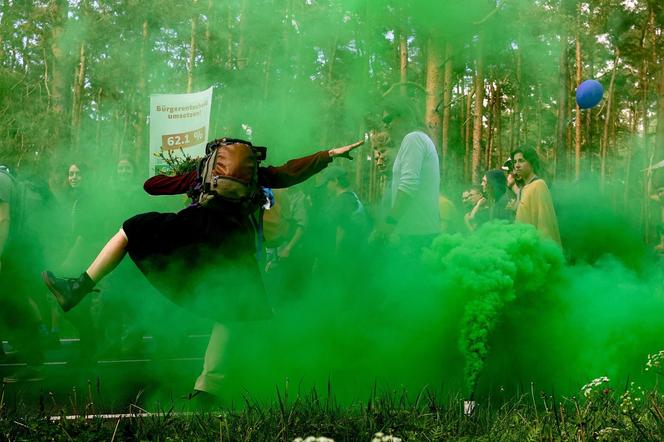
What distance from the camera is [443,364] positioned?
4410mm

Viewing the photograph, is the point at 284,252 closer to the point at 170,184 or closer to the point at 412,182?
the point at 412,182

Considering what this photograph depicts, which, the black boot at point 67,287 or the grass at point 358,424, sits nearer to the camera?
the grass at point 358,424

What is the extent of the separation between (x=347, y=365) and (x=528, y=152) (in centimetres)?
228

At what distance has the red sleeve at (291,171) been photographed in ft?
15.0

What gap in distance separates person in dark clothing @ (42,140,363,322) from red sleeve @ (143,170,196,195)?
0.17ft

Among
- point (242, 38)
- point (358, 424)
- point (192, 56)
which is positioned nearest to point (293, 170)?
point (358, 424)

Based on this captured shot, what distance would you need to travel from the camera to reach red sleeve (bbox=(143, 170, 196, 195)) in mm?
4492

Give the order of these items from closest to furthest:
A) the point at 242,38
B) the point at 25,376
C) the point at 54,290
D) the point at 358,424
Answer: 1. the point at 358,424
2. the point at 54,290
3. the point at 25,376
4. the point at 242,38

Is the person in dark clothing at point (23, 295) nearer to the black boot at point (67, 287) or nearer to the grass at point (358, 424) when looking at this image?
the black boot at point (67, 287)

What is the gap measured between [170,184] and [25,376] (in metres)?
2.36

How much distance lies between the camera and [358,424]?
11.1 feet

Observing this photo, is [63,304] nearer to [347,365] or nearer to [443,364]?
[347,365]

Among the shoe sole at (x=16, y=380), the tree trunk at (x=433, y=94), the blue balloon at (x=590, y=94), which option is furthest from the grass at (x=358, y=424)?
the blue balloon at (x=590, y=94)

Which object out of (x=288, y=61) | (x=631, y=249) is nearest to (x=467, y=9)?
(x=288, y=61)
